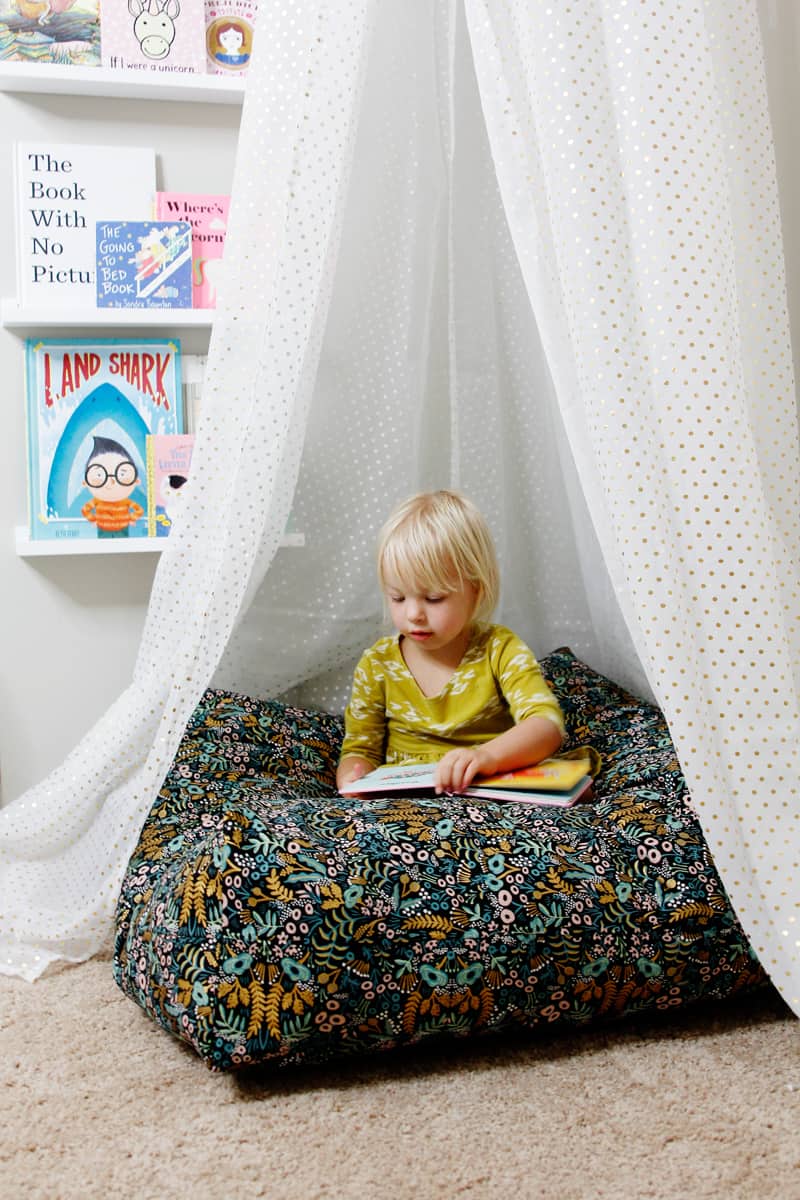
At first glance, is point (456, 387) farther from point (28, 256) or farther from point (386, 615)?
point (28, 256)

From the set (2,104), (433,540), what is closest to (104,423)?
(2,104)

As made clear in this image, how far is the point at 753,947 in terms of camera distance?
1368 millimetres

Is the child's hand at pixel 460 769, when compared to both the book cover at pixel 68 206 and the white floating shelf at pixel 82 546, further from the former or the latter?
the book cover at pixel 68 206

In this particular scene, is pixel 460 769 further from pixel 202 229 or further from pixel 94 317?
pixel 202 229

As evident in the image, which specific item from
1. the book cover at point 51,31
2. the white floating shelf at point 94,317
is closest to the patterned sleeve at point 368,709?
the white floating shelf at point 94,317

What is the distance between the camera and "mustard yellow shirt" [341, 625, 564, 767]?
193 cm

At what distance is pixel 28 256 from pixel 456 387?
83 cm

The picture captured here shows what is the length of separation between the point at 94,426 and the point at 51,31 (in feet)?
2.36

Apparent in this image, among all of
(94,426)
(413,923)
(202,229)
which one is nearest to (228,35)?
(202,229)

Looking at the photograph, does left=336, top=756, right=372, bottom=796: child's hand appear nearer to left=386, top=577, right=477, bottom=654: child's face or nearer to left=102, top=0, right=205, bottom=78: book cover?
left=386, top=577, right=477, bottom=654: child's face

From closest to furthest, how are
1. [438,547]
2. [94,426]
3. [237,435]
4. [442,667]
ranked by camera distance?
[237,435]
[438,547]
[442,667]
[94,426]

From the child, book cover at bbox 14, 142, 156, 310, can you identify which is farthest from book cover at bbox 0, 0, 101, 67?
the child

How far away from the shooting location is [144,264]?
7.64 feet

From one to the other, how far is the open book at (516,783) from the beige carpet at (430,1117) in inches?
12.6
